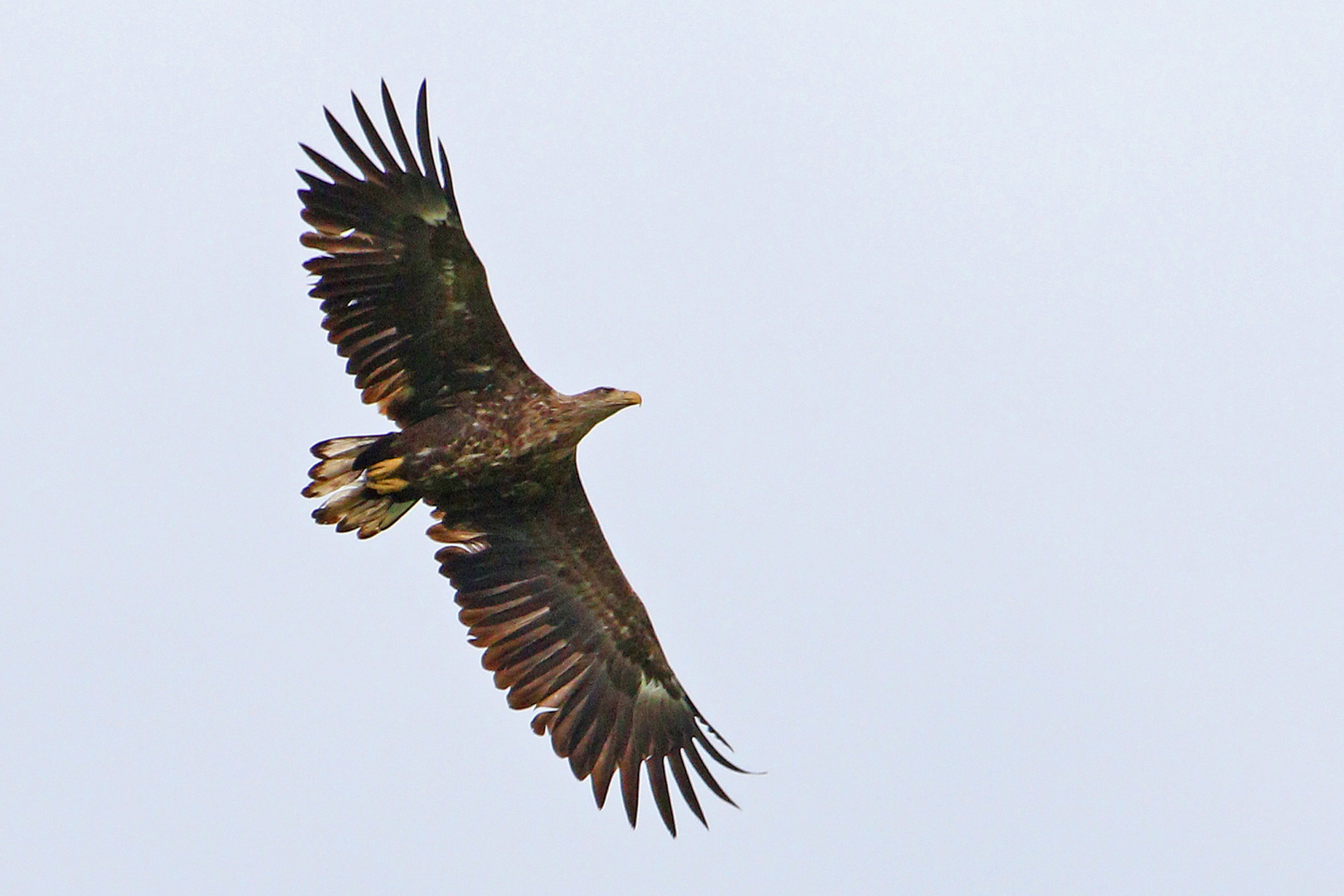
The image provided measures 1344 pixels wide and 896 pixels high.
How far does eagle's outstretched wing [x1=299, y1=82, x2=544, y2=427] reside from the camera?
1584 centimetres

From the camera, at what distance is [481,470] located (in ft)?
54.1

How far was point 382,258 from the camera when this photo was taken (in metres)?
16.0

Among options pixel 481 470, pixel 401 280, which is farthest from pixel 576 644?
pixel 401 280

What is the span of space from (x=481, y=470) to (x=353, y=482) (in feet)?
3.06

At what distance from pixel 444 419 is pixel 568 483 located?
118cm

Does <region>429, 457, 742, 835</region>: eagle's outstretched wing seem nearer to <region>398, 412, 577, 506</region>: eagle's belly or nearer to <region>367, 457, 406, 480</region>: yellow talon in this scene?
<region>398, 412, 577, 506</region>: eagle's belly

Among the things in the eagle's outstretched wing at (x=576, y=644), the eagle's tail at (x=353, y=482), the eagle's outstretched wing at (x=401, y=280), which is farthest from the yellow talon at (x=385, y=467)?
the eagle's outstretched wing at (x=576, y=644)

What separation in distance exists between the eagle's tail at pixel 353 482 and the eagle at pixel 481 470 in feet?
0.04

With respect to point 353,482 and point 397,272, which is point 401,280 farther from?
point 353,482

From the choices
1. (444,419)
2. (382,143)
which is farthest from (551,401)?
(382,143)

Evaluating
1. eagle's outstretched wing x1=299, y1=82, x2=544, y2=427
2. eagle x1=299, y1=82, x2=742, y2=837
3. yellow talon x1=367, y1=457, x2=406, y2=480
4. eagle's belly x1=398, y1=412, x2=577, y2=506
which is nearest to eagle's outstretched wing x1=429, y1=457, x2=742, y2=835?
eagle x1=299, y1=82, x2=742, y2=837

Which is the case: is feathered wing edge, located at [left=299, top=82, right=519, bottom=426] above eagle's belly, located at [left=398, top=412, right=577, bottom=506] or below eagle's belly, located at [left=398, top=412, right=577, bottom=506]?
above

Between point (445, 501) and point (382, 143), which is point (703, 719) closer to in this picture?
point (445, 501)

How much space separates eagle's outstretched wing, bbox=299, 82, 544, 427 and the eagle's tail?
1.20 ft
